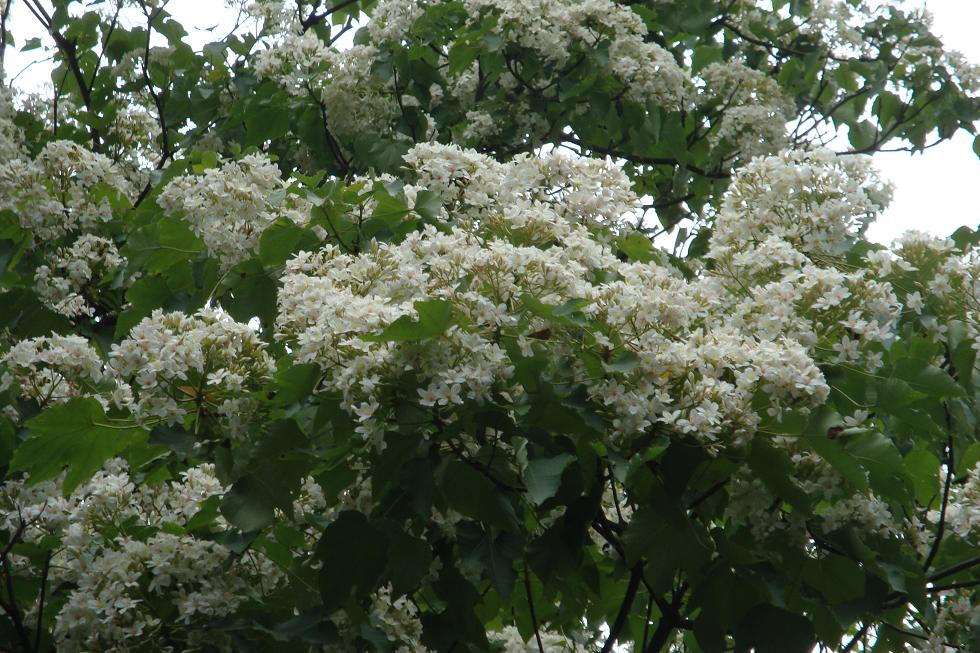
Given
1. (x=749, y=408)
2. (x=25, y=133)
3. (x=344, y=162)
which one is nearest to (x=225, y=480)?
(x=749, y=408)

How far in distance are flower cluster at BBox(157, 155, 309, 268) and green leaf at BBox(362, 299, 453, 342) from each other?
1101 mm

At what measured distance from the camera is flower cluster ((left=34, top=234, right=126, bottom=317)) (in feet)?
12.3

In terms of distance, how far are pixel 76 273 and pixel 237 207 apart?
0.84 m

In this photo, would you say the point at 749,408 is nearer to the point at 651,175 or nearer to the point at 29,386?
the point at 29,386

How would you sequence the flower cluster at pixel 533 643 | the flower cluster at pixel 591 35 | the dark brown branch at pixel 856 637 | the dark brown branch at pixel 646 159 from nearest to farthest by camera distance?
the dark brown branch at pixel 856 637
the flower cluster at pixel 533 643
the flower cluster at pixel 591 35
the dark brown branch at pixel 646 159

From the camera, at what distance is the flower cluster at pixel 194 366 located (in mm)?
Result: 2463

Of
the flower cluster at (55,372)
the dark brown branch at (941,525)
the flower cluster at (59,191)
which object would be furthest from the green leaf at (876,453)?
the flower cluster at (59,191)

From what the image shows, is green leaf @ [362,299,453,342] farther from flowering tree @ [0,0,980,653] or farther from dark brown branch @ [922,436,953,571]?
dark brown branch @ [922,436,953,571]

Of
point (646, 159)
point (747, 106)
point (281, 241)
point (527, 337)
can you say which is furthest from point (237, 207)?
point (747, 106)

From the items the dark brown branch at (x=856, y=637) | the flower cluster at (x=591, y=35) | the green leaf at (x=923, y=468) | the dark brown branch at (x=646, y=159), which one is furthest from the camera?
the dark brown branch at (x=646, y=159)

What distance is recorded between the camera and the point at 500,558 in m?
2.58

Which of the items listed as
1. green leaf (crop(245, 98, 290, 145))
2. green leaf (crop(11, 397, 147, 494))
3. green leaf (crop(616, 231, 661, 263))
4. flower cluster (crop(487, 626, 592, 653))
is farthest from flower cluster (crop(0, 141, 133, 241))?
flower cluster (crop(487, 626, 592, 653))

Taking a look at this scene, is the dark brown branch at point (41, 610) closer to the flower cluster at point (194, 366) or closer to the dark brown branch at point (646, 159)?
the flower cluster at point (194, 366)

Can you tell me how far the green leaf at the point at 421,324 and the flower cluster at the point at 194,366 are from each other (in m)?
0.44
